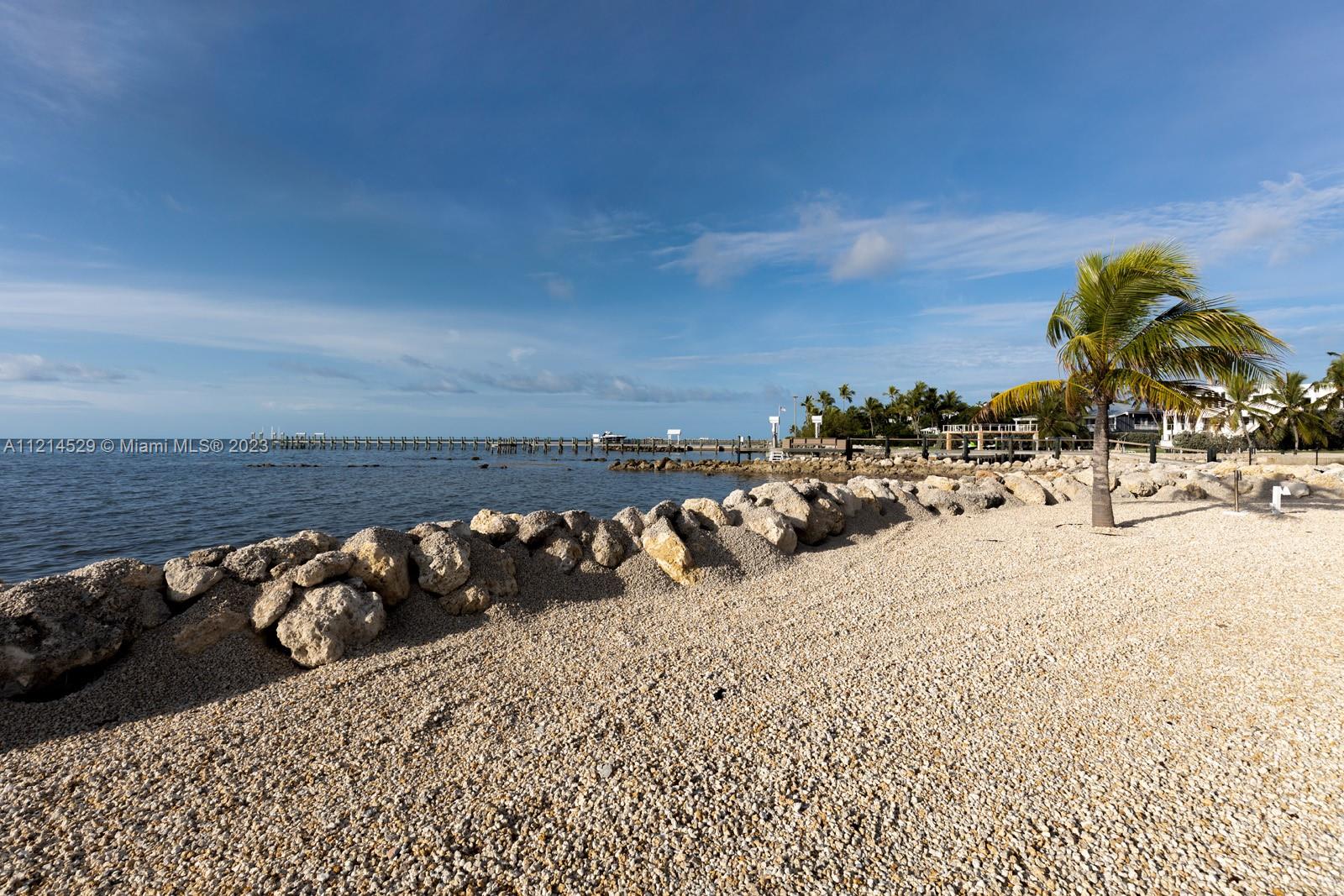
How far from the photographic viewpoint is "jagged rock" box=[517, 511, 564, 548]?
677 centimetres

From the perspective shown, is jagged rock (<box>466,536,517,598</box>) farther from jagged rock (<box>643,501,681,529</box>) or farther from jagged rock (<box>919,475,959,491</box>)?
jagged rock (<box>919,475,959,491</box>)

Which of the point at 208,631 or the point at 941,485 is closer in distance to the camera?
the point at 208,631

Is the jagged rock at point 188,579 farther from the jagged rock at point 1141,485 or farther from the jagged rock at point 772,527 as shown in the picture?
the jagged rock at point 1141,485

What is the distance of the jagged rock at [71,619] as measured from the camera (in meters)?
4.01

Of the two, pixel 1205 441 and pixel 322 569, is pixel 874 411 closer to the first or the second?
pixel 1205 441

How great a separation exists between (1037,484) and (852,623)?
10.4 meters

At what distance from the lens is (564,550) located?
6715 millimetres

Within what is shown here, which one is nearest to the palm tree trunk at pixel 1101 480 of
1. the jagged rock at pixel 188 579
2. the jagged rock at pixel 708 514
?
the jagged rock at pixel 708 514

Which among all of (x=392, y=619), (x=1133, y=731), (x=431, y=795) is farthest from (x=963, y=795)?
(x=392, y=619)

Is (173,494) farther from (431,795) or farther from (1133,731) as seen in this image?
(1133,731)

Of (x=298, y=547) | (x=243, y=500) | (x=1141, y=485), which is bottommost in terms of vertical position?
(x=243, y=500)

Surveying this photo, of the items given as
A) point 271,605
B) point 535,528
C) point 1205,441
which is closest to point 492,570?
point 535,528

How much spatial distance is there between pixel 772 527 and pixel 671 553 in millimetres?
1762

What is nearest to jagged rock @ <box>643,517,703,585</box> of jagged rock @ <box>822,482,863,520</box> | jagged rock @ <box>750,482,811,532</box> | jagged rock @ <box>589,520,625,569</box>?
jagged rock @ <box>589,520,625,569</box>
